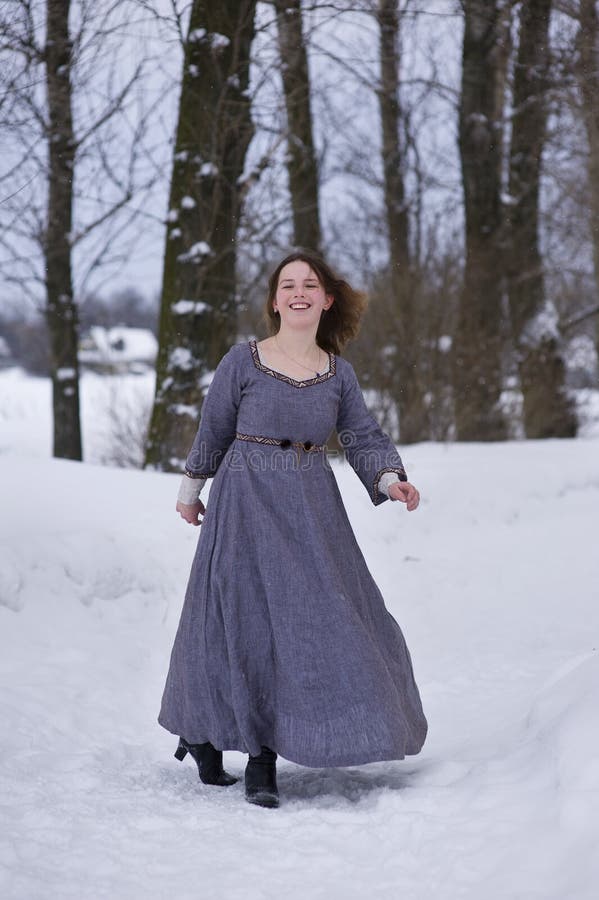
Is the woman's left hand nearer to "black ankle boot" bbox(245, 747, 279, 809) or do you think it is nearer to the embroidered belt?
the embroidered belt

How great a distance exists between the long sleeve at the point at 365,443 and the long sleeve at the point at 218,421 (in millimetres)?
382

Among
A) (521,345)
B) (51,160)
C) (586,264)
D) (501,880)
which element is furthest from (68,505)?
(586,264)

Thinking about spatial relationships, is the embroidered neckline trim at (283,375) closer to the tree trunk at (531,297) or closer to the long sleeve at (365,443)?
the long sleeve at (365,443)

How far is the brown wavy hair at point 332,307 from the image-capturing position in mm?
3547

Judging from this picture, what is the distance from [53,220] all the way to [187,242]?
244 centimetres

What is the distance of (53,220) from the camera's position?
9477mm

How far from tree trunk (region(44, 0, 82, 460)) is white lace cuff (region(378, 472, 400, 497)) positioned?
5.60m

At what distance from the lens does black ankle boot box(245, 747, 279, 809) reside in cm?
315

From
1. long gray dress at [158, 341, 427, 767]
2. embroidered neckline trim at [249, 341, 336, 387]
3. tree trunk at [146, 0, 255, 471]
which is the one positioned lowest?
long gray dress at [158, 341, 427, 767]

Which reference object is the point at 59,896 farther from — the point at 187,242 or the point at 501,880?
the point at 187,242

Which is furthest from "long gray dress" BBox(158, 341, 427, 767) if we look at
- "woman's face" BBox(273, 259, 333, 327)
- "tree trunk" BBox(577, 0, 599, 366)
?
"tree trunk" BBox(577, 0, 599, 366)

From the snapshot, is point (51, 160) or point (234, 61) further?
point (51, 160)

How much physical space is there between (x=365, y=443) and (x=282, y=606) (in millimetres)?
659

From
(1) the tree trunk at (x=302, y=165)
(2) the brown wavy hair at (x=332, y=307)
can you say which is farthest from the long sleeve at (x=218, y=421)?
(1) the tree trunk at (x=302, y=165)
